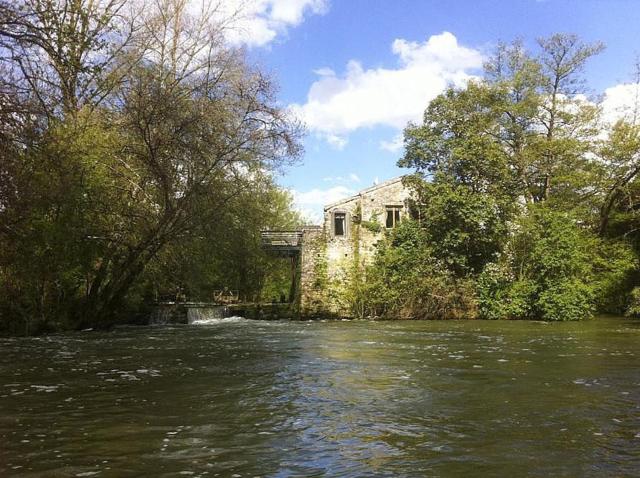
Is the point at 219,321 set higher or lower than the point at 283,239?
lower

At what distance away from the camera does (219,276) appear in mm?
36031

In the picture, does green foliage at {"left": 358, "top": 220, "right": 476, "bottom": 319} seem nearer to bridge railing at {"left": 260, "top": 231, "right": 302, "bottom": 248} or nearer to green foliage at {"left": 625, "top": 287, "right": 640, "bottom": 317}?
green foliage at {"left": 625, "top": 287, "right": 640, "bottom": 317}

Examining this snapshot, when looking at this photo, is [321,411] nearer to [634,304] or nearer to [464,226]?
[464,226]

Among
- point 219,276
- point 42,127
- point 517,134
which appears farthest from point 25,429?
point 517,134

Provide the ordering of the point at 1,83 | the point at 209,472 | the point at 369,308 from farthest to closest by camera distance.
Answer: the point at 369,308 < the point at 1,83 < the point at 209,472

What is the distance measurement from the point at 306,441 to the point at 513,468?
7.54ft

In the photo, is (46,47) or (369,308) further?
(369,308)

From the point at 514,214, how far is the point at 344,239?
9237mm

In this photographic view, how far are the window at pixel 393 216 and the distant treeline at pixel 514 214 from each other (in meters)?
0.97

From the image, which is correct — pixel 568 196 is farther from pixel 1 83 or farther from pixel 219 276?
pixel 1 83

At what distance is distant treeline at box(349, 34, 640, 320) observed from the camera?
28375 mm

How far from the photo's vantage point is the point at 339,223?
3228 cm

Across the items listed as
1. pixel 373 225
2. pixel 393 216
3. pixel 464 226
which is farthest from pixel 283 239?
pixel 464 226

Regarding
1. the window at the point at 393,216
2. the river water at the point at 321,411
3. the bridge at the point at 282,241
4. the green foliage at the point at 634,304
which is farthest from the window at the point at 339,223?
the river water at the point at 321,411
